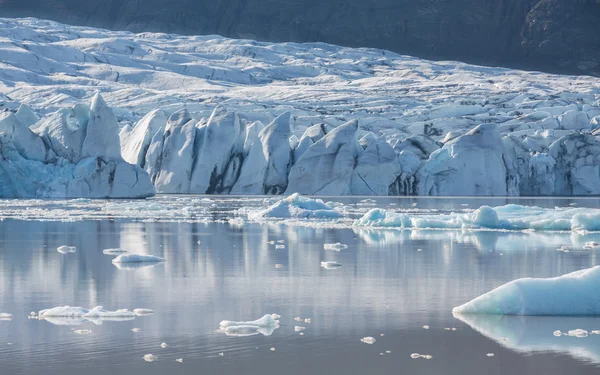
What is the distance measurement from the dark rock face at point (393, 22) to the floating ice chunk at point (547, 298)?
10845cm

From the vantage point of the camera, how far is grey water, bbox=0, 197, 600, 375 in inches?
268

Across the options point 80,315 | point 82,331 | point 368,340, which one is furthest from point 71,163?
point 368,340

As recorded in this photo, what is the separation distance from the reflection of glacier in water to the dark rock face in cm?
10884

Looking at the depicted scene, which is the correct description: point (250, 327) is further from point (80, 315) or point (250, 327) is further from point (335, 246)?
point (335, 246)

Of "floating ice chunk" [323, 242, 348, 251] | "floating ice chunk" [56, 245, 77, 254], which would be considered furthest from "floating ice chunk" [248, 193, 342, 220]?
"floating ice chunk" [56, 245, 77, 254]

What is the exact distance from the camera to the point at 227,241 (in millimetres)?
16000

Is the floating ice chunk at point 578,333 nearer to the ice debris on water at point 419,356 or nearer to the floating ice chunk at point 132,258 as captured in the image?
the ice debris on water at point 419,356

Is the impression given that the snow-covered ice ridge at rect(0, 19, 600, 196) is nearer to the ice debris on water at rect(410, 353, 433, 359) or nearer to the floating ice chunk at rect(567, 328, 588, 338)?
the floating ice chunk at rect(567, 328, 588, 338)

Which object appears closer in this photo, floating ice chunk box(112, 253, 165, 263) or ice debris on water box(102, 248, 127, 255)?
floating ice chunk box(112, 253, 165, 263)

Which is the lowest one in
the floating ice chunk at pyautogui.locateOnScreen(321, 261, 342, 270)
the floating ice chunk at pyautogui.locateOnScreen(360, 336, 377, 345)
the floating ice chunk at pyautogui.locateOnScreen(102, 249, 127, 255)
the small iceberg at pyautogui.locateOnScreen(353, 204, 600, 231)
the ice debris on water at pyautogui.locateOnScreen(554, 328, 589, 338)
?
the floating ice chunk at pyautogui.locateOnScreen(360, 336, 377, 345)

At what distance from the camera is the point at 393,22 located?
120 m

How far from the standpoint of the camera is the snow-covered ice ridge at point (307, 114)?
32.3 meters

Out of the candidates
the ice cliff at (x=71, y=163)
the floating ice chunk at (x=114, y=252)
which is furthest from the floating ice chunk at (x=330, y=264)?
the ice cliff at (x=71, y=163)

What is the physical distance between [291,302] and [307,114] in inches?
1552
